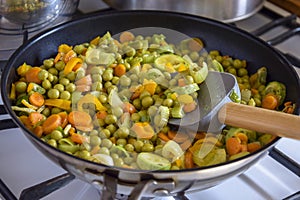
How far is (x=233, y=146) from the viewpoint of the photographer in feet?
2.71

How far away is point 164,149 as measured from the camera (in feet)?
2.68

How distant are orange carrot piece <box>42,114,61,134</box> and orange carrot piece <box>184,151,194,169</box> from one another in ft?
0.70

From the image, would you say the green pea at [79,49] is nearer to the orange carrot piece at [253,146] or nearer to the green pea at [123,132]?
the green pea at [123,132]

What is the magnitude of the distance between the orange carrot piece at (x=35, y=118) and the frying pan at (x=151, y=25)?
61 millimetres

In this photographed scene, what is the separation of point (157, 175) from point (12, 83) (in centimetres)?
37

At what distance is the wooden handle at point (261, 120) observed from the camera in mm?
749

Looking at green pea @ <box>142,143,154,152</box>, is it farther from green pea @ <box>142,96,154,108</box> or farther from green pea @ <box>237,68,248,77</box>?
green pea @ <box>237,68,248,77</box>

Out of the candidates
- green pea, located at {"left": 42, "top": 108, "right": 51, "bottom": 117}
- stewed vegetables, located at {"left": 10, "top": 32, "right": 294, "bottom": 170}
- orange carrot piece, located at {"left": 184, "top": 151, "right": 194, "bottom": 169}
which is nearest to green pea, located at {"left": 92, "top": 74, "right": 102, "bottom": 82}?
stewed vegetables, located at {"left": 10, "top": 32, "right": 294, "bottom": 170}

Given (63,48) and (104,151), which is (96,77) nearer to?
(63,48)

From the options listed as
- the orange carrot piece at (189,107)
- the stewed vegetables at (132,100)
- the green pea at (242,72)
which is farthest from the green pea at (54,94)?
the green pea at (242,72)

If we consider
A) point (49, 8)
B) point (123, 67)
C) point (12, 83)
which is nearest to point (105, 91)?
point (123, 67)

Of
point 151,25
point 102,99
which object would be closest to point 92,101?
point 102,99

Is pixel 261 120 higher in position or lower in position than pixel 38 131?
higher

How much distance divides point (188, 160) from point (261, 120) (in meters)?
0.13
